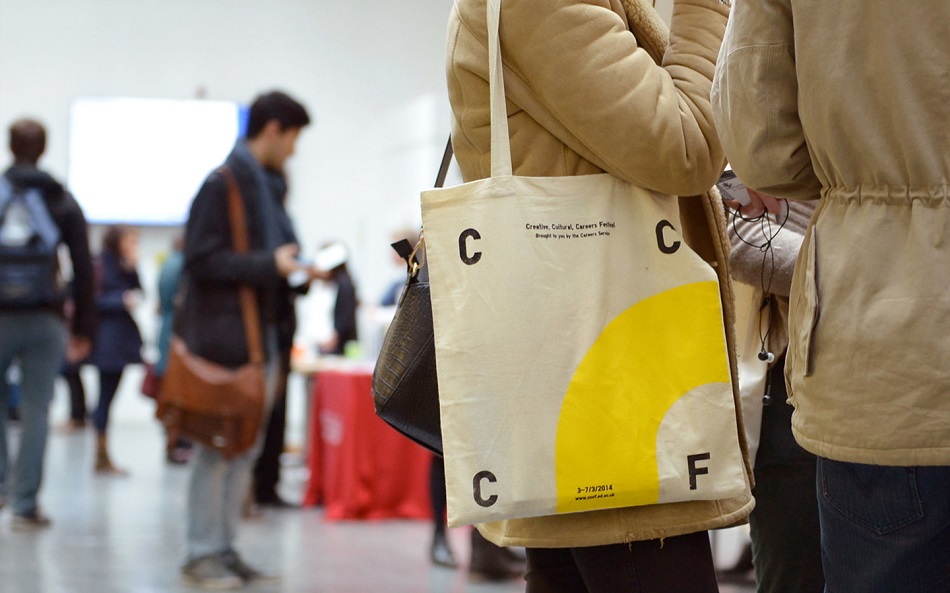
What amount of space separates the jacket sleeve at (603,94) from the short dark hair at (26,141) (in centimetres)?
441

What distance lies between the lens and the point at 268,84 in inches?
441

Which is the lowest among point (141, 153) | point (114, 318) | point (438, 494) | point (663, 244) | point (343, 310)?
point (438, 494)

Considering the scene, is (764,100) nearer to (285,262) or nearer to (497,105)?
(497,105)

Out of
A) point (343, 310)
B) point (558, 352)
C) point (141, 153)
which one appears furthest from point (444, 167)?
point (141, 153)

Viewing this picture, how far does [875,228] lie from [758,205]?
20.6 inches

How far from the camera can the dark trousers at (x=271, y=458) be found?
603cm

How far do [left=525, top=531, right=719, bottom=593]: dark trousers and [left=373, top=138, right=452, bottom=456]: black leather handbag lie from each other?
22cm

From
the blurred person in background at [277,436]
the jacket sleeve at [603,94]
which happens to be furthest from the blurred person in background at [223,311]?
the jacket sleeve at [603,94]

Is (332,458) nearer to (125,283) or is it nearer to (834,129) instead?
(125,283)

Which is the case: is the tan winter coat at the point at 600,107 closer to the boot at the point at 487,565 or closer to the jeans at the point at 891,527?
the jeans at the point at 891,527

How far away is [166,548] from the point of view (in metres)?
4.66

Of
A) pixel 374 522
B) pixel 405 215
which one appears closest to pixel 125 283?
pixel 405 215

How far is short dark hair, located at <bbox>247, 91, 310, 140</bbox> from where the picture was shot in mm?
4172

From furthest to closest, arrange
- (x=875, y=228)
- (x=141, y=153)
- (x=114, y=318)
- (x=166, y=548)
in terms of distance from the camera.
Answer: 1. (x=141, y=153)
2. (x=114, y=318)
3. (x=166, y=548)
4. (x=875, y=228)
